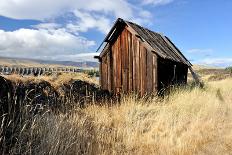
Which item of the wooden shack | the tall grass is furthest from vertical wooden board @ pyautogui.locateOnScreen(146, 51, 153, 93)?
the tall grass

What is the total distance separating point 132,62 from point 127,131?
965 centimetres

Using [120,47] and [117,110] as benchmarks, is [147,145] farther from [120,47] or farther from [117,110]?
[120,47]

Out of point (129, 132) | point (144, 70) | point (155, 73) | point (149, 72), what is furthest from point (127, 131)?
point (144, 70)

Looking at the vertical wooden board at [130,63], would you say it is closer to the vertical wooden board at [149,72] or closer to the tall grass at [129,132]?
the vertical wooden board at [149,72]

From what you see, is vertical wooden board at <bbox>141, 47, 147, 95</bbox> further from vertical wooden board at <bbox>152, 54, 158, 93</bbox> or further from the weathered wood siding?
vertical wooden board at <bbox>152, 54, 158, 93</bbox>

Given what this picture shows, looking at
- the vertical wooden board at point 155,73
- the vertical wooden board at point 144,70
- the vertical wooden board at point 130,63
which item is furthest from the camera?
the vertical wooden board at point 130,63

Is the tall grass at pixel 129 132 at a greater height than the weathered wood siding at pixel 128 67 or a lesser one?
lesser

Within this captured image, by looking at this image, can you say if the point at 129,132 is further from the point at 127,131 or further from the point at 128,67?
the point at 128,67

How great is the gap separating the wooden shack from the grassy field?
15.2ft

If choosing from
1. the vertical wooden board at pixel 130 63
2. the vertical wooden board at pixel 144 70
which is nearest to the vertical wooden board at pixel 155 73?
the vertical wooden board at pixel 144 70

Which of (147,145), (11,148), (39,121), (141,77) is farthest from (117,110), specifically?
(141,77)

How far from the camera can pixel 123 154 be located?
25.5ft

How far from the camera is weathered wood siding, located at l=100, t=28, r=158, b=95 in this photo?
17.5m

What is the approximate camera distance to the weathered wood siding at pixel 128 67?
57.4 ft
